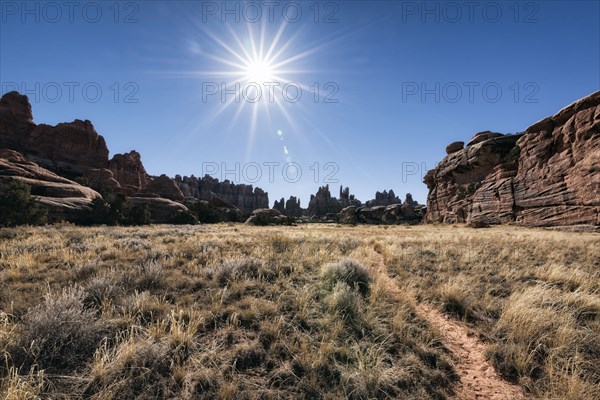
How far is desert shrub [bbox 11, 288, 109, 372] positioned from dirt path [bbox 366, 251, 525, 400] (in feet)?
17.9

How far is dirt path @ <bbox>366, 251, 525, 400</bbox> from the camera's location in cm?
359

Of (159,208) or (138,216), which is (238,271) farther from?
(159,208)

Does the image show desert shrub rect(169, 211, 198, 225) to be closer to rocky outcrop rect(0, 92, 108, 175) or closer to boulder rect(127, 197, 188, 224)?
boulder rect(127, 197, 188, 224)

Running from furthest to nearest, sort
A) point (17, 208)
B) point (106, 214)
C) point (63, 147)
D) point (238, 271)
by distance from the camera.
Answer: point (63, 147) → point (106, 214) → point (17, 208) → point (238, 271)

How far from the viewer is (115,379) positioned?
2.96 m

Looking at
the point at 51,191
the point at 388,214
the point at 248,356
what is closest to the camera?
the point at 248,356

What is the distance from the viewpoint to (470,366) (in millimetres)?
4184

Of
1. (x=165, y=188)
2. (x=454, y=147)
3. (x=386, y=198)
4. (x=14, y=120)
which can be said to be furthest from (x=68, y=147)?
(x=386, y=198)

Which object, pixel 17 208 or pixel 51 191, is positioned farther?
pixel 51 191

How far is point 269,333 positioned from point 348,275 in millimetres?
3270

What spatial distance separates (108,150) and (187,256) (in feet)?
324

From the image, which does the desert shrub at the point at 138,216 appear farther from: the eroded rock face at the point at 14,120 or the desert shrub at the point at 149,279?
the eroded rock face at the point at 14,120

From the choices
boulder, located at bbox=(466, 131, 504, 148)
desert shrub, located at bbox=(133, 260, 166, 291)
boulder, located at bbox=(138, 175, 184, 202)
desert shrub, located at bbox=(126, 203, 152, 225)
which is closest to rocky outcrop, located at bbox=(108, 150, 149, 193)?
boulder, located at bbox=(138, 175, 184, 202)

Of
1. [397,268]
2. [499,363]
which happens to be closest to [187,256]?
[397,268]
